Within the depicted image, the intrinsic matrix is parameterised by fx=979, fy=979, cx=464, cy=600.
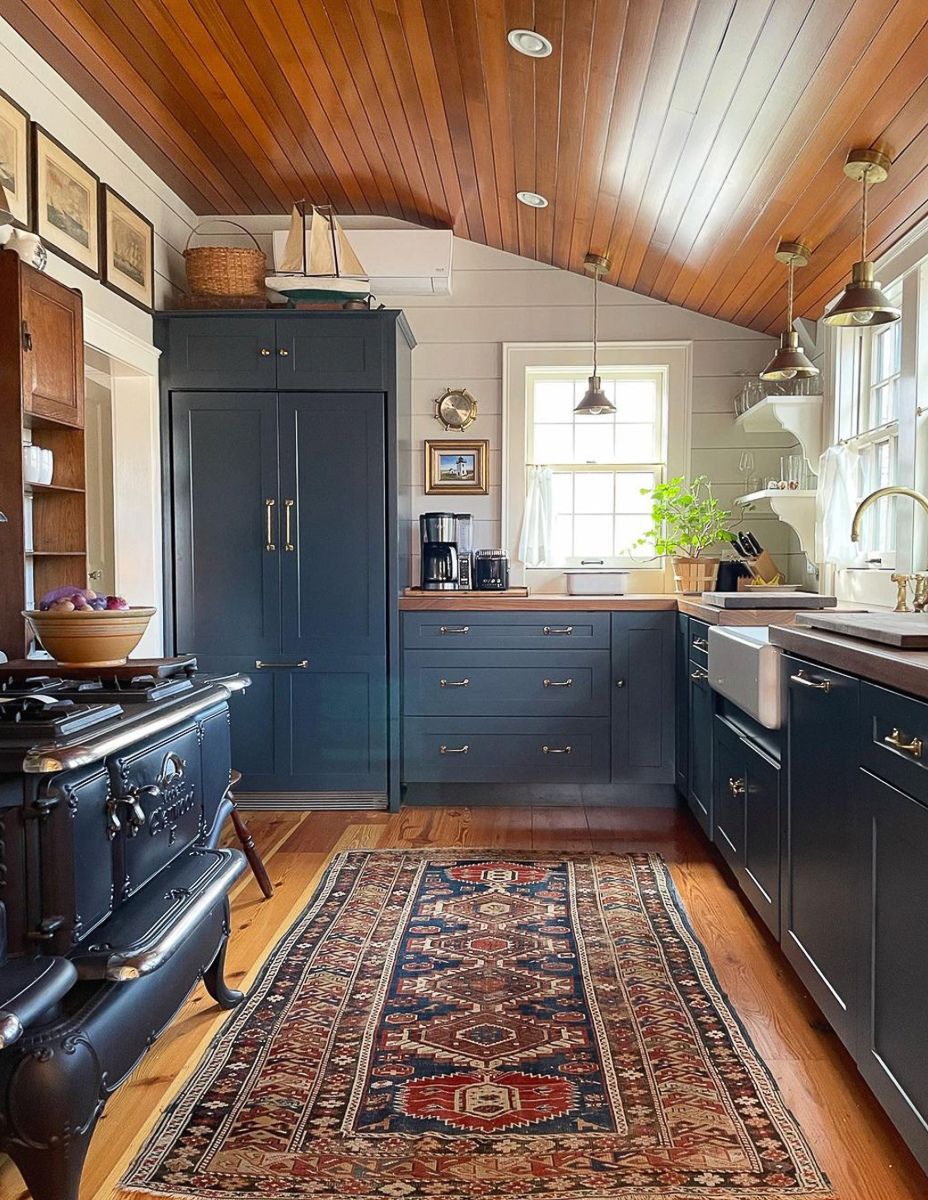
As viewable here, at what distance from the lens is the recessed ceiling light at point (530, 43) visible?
106 inches

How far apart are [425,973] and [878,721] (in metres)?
1.45

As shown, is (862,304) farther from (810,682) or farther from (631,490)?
(631,490)

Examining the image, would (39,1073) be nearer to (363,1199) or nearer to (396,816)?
(363,1199)

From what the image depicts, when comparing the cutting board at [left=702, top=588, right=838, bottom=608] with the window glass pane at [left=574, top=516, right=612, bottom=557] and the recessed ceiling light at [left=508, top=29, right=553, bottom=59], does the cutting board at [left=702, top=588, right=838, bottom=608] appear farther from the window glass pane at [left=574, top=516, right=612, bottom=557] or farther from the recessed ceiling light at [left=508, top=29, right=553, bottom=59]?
the recessed ceiling light at [left=508, top=29, right=553, bottom=59]

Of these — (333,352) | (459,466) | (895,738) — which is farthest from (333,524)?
(895,738)

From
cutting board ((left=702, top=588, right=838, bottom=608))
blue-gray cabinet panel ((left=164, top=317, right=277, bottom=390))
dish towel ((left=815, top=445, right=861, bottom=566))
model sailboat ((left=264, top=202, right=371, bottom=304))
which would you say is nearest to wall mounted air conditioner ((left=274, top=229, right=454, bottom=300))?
model sailboat ((left=264, top=202, right=371, bottom=304))

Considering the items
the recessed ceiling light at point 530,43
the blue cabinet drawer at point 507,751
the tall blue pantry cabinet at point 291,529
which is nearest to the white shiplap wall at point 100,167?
the tall blue pantry cabinet at point 291,529

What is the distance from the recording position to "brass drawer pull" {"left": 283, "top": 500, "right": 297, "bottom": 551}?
435 centimetres

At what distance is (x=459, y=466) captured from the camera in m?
4.96

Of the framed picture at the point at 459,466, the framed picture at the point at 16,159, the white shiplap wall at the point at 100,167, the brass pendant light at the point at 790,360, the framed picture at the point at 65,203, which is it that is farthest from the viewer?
the framed picture at the point at 459,466

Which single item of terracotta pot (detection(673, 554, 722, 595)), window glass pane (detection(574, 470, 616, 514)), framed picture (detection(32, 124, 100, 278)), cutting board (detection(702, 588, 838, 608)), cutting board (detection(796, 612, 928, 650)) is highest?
framed picture (detection(32, 124, 100, 278))

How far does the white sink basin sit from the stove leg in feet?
4.81

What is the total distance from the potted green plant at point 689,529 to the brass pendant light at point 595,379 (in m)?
0.59

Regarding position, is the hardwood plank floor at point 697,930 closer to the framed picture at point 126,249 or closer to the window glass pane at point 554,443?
the window glass pane at point 554,443
